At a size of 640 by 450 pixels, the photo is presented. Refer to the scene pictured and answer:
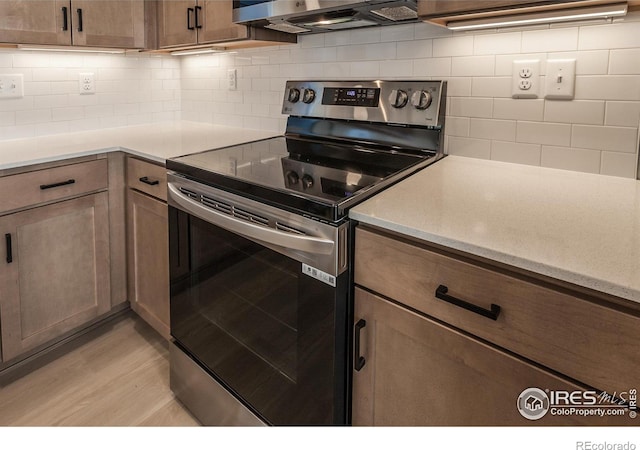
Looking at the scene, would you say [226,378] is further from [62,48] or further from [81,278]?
[62,48]

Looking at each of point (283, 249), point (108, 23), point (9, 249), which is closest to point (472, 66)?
point (283, 249)

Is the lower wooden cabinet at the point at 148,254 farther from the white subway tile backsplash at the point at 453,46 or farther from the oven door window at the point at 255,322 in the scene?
the white subway tile backsplash at the point at 453,46

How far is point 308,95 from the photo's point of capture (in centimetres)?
185

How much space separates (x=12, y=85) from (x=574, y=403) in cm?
230

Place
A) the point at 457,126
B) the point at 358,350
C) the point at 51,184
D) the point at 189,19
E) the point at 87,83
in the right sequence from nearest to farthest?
the point at 358,350 → the point at 457,126 → the point at 51,184 → the point at 189,19 → the point at 87,83

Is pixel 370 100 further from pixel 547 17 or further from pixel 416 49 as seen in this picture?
pixel 547 17

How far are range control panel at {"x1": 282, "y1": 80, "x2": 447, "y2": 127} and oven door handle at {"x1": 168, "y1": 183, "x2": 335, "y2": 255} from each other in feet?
2.22

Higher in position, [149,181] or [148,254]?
[149,181]

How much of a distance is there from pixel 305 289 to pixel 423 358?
316mm

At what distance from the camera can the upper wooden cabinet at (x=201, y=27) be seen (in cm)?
177

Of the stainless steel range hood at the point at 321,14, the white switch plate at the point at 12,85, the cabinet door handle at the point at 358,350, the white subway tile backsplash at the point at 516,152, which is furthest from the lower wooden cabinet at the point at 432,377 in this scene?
the white switch plate at the point at 12,85

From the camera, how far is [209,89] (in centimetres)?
241

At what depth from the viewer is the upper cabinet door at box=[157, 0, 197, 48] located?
1.94 metres

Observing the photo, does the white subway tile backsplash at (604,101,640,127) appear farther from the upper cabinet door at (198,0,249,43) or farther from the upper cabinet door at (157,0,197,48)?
the upper cabinet door at (157,0,197,48)
